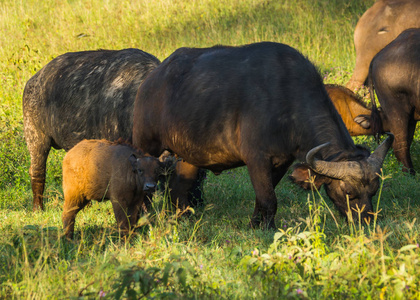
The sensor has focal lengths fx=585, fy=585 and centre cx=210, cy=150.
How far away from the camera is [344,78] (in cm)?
1248

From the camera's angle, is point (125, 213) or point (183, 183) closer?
point (125, 213)

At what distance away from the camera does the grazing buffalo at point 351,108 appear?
888 centimetres

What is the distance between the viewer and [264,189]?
5.76 m

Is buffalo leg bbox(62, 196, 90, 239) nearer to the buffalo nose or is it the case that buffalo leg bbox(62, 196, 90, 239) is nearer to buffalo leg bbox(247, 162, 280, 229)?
the buffalo nose

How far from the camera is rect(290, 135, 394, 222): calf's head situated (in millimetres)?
5223

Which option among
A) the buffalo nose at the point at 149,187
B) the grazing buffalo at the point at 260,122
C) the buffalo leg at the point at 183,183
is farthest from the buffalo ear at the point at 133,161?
the buffalo leg at the point at 183,183

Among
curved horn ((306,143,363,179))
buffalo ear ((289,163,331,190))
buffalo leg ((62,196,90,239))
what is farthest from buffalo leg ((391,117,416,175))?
buffalo leg ((62,196,90,239))

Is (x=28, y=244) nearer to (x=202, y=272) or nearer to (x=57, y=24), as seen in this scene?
(x=202, y=272)

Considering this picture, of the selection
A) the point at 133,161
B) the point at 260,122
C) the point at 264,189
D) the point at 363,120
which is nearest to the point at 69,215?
the point at 133,161

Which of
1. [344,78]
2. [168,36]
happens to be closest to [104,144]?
[344,78]

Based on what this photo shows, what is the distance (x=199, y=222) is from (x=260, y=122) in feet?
4.84

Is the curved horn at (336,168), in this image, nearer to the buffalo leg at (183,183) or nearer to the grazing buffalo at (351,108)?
the buffalo leg at (183,183)

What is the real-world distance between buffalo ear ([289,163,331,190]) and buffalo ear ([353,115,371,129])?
363 centimetres

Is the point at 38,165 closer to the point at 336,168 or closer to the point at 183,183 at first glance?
the point at 183,183
